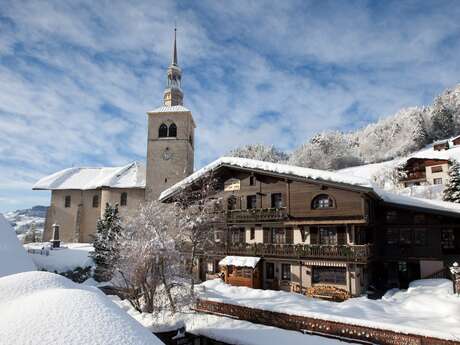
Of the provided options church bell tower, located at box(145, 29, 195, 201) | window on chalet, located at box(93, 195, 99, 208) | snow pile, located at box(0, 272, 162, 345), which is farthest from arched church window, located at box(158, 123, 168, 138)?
snow pile, located at box(0, 272, 162, 345)

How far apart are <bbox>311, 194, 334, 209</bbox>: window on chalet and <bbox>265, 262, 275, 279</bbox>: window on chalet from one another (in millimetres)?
5943

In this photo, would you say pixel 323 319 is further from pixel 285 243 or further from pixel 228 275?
pixel 228 275

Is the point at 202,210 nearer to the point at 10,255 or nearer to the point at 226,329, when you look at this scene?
the point at 226,329

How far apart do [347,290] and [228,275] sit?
9.33m

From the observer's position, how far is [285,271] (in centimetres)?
2555

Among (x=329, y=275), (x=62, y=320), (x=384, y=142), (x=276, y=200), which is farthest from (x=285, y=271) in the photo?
(x=384, y=142)

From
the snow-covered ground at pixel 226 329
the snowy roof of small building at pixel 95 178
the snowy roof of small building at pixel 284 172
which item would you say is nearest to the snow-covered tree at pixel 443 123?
the snowy roof of small building at pixel 95 178

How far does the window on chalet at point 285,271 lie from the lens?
25.3 m

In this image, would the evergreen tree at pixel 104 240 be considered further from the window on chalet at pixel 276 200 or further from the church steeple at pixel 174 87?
the church steeple at pixel 174 87

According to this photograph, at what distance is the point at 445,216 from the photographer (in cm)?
2380

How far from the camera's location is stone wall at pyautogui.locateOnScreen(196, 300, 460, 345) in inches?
A: 529

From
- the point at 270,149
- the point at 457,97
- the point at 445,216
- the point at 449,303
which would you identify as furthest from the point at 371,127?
the point at 449,303

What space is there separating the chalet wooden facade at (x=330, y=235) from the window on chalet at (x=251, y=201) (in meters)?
0.09

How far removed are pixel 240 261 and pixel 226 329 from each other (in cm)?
935
